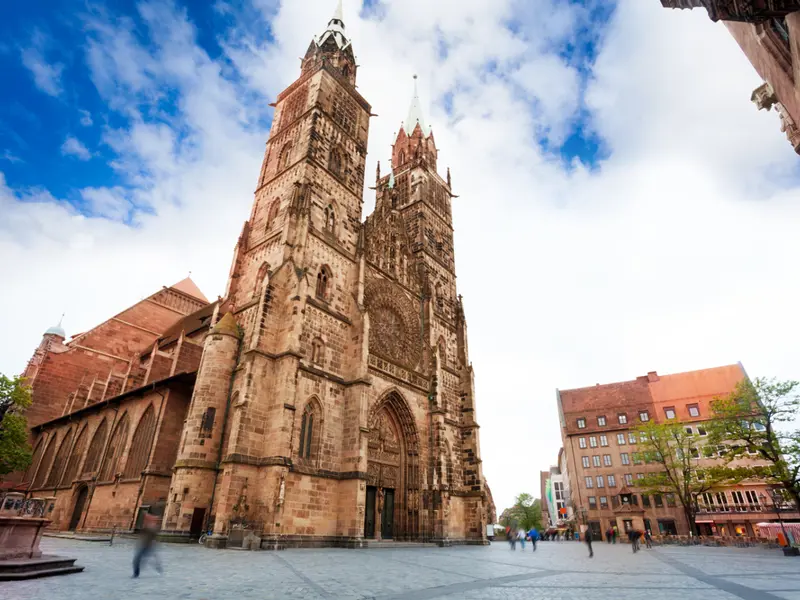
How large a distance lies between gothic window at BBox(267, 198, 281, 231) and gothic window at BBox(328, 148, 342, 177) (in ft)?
12.8

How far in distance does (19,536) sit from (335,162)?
2302 cm

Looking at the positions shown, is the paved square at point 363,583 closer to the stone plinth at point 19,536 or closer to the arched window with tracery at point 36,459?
the stone plinth at point 19,536

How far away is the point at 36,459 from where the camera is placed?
30281mm

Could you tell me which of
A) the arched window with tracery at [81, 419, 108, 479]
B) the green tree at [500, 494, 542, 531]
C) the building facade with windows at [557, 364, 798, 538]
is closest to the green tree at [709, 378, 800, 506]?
the building facade with windows at [557, 364, 798, 538]

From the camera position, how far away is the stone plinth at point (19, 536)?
297 inches

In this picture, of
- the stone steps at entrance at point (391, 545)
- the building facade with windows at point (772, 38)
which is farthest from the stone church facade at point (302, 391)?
the building facade with windows at point (772, 38)

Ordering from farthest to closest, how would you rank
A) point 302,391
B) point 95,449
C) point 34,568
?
point 95,449 < point 302,391 < point 34,568

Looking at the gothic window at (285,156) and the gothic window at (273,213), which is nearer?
the gothic window at (273,213)

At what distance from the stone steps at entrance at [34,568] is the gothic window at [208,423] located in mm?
9309

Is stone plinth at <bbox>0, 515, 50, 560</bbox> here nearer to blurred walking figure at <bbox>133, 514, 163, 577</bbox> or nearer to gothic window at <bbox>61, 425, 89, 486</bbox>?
blurred walking figure at <bbox>133, 514, 163, 577</bbox>

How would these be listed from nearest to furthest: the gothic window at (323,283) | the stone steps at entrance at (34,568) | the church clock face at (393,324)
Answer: the stone steps at entrance at (34,568) < the gothic window at (323,283) < the church clock face at (393,324)

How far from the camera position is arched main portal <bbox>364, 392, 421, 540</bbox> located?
2136 cm

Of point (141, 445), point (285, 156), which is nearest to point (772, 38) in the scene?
point (285, 156)

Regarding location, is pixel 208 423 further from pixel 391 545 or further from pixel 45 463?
pixel 45 463
